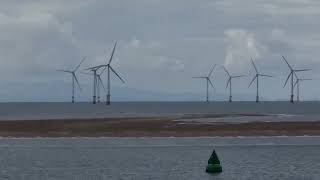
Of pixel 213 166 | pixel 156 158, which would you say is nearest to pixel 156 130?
pixel 156 158

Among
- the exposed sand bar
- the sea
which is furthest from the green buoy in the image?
the exposed sand bar

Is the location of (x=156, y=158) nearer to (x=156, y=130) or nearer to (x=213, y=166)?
(x=213, y=166)

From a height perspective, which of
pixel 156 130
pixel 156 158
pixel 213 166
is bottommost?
pixel 156 130

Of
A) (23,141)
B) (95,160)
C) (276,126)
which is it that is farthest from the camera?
(276,126)

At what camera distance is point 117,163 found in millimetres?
58438

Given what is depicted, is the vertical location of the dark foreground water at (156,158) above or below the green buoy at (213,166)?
below

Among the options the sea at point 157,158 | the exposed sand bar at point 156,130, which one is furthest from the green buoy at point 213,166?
the exposed sand bar at point 156,130

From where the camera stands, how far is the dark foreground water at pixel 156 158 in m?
51.0

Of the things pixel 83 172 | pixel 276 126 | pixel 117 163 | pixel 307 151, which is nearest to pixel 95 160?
pixel 117 163

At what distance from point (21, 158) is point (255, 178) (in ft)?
68.1

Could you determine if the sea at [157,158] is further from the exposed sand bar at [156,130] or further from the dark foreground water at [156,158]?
the exposed sand bar at [156,130]

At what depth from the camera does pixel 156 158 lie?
203ft

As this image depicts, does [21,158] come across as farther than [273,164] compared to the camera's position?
Yes

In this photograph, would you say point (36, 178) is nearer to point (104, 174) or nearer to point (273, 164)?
point (104, 174)
